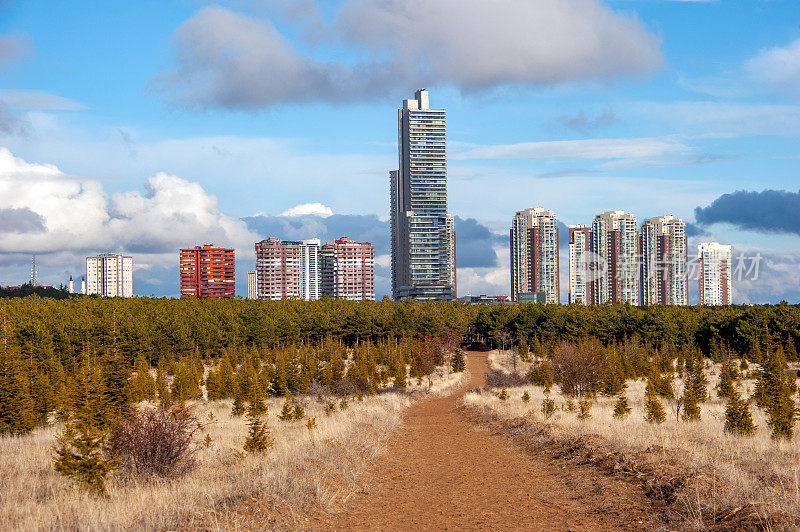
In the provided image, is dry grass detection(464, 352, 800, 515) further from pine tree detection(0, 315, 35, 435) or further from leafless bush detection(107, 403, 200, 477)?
pine tree detection(0, 315, 35, 435)

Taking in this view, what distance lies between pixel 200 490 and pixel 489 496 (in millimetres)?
5383

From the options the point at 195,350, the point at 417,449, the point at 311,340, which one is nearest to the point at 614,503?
the point at 417,449

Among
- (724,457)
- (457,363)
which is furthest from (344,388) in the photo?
(724,457)

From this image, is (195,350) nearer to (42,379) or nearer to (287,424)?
(42,379)

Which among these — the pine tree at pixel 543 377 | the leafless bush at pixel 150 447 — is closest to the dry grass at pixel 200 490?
the leafless bush at pixel 150 447

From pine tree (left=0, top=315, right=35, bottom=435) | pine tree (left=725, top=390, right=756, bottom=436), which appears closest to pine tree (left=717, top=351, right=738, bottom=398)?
pine tree (left=725, top=390, right=756, bottom=436)

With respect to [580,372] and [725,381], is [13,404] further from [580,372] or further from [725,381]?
[725,381]

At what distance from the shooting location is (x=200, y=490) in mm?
12234

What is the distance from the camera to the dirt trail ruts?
33.9 feet

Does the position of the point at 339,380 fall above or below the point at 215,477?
below

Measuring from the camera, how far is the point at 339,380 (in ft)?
201

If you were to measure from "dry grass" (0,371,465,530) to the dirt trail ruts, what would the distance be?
73 centimetres

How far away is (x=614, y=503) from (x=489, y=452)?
8026mm

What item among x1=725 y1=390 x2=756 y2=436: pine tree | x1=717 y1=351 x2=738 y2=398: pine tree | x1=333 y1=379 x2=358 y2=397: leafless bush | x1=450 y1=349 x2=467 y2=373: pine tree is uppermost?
x1=725 y1=390 x2=756 y2=436: pine tree
